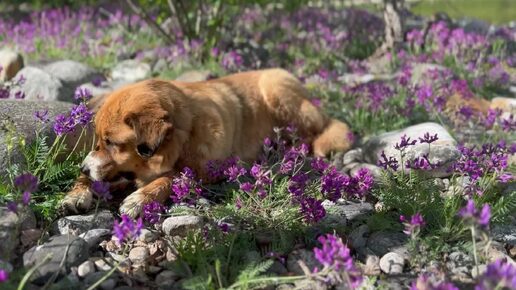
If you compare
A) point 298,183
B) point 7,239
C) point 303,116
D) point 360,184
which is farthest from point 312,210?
point 303,116

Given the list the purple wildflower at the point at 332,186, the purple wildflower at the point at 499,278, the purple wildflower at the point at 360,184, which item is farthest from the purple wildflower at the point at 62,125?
the purple wildflower at the point at 499,278

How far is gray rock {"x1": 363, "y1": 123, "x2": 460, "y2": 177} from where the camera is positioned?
4.77m

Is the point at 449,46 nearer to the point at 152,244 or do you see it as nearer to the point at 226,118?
the point at 226,118

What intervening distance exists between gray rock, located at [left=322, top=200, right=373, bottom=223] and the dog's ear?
1.33 meters

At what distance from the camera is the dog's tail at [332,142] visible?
19.1ft

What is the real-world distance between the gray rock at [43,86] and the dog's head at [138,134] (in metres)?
2.53

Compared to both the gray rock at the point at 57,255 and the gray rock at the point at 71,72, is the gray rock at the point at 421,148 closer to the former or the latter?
the gray rock at the point at 57,255

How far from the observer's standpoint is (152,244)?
3.64 m

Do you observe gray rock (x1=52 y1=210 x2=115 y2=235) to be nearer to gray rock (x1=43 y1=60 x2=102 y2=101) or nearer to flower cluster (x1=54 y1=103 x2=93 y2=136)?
flower cluster (x1=54 y1=103 x2=93 y2=136)

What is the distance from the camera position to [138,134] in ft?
13.1

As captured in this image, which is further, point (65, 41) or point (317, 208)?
point (65, 41)

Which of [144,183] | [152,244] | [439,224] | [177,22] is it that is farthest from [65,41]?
[439,224]

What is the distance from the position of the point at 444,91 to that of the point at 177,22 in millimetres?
4724

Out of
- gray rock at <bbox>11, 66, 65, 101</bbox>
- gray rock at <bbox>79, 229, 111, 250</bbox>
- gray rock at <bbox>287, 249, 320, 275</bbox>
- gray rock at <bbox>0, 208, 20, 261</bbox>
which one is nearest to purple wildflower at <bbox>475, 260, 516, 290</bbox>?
gray rock at <bbox>287, 249, 320, 275</bbox>
